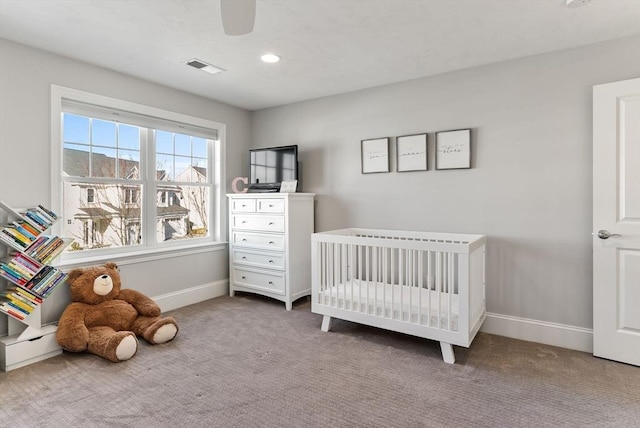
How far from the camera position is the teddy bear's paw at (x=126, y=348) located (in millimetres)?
2383

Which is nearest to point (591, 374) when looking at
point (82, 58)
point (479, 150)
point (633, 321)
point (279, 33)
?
point (633, 321)

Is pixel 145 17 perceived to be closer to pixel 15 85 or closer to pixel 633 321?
pixel 15 85

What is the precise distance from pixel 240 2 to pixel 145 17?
1161 mm

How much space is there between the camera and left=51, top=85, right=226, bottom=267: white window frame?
9.08 feet

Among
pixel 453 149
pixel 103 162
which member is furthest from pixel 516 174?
pixel 103 162

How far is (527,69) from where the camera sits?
9.09 ft

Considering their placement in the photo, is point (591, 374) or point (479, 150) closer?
point (591, 374)

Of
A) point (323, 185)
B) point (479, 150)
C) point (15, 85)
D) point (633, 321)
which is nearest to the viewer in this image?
point (633, 321)

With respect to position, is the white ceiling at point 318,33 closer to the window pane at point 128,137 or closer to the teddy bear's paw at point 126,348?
the window pane at point 128,137

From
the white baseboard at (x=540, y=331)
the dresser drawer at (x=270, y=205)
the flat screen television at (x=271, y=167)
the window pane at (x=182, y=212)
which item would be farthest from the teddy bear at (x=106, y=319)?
the white baseboard at (x=540, y=331)

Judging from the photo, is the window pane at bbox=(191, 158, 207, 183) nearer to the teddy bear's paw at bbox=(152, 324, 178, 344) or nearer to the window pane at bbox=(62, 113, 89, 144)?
the window pane at bbox=(62, 113, 89, 144)

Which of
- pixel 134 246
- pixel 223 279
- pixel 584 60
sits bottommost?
pixel 223 279

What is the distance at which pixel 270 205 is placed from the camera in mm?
3725

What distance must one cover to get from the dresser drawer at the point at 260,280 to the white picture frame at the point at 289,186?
37.3 inches
